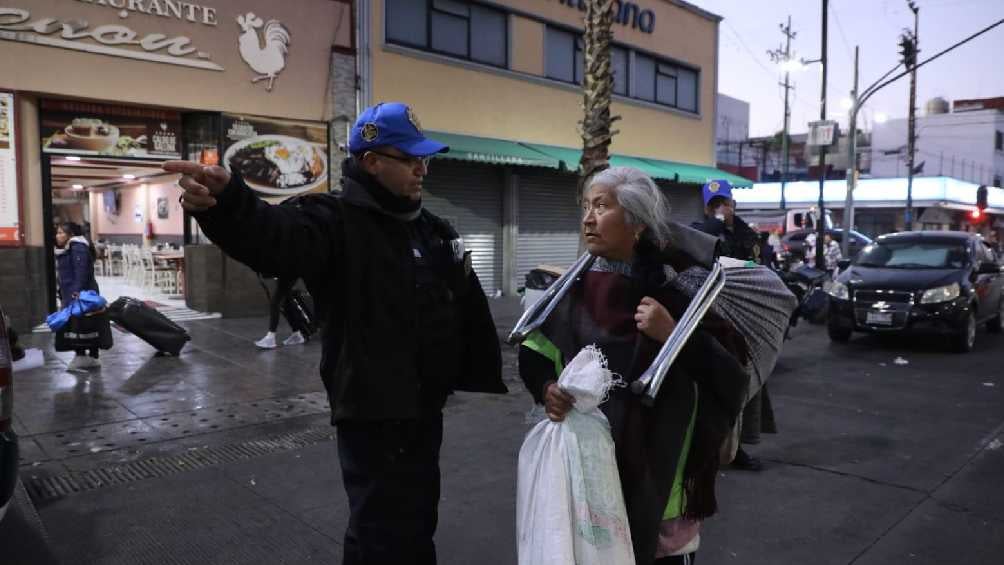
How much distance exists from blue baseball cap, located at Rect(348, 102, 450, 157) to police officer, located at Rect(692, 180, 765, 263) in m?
4.28

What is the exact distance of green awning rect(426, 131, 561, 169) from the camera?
45.4ft

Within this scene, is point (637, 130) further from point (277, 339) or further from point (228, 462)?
point (228, 462)

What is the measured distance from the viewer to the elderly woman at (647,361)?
2166 millimetres

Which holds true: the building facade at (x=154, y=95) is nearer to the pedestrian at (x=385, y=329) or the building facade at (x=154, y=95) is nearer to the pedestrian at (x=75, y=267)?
the pedestrian at (x=75, y=267)

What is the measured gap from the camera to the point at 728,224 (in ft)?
20.8

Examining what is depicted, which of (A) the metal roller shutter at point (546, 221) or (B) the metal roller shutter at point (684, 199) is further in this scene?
(B) the metal roller shutter at point (684, 199)

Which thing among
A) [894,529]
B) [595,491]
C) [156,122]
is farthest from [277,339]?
[595,491]

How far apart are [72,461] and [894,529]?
536 centimetres

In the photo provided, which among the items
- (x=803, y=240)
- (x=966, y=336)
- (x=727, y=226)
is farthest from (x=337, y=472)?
(x=803, y=240)

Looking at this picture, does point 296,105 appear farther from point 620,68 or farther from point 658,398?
point 658,398

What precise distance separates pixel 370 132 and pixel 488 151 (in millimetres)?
12204

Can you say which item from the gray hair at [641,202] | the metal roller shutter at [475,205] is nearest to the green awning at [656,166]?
the metal roller shutter at [475,205]

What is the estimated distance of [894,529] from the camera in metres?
4.07

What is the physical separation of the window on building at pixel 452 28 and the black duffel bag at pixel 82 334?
8023 millimetres
